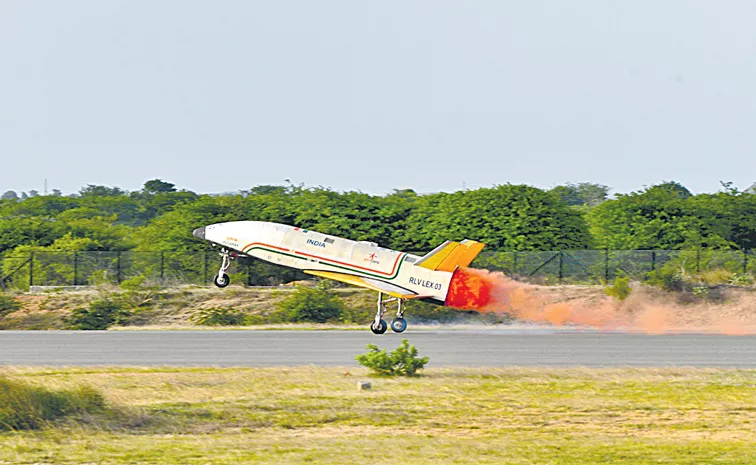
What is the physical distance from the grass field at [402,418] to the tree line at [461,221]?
117 feet

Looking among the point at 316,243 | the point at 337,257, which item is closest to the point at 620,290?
the point at 337,257

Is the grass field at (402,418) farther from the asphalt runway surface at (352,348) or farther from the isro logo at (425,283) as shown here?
the isro logo at (425,283)

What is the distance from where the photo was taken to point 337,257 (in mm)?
41750

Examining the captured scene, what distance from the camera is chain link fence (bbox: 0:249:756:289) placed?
6544cm

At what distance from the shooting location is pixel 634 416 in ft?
84.5

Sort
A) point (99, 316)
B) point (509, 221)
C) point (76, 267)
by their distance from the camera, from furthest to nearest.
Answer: point (509, 221)
point (76, 267)
point (99, 316)

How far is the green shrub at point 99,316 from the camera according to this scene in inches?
2265

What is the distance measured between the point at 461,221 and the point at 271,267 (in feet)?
43.4

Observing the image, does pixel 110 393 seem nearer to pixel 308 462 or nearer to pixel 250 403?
pixel 250 403

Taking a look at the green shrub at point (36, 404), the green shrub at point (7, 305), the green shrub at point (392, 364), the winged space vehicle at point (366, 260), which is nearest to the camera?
the green shrub at point (36, 404)

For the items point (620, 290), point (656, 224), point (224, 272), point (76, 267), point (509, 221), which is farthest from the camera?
point (656, 224)

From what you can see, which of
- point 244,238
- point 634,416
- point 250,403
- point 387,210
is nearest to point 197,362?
point 244,238

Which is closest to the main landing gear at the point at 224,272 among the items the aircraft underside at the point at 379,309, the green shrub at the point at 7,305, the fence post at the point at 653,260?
the aircraft underside at the point at 379,309

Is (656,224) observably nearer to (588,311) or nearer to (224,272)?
(588,311)
